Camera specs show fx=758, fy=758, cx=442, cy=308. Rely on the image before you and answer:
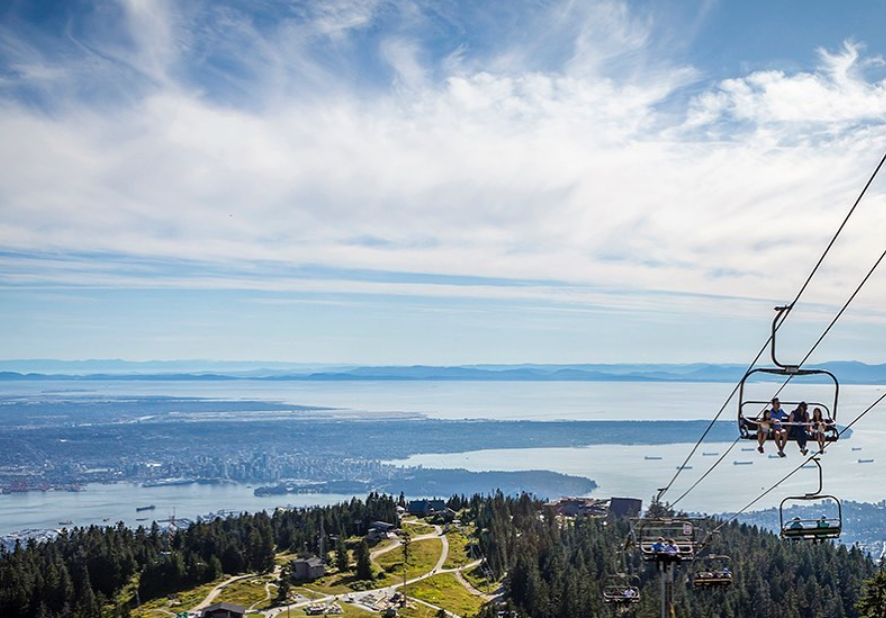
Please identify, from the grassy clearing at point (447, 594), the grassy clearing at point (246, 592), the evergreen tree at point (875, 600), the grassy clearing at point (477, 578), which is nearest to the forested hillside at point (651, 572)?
the grassy clearing at point (477, 578)

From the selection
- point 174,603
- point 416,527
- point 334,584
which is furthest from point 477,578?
point 174,603

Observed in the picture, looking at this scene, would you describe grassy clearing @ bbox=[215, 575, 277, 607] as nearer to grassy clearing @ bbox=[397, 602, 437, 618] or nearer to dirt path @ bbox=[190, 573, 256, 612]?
dirt path @ bbox=[190, 573, 256, 612]

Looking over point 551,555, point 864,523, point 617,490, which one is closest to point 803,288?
point 551,555

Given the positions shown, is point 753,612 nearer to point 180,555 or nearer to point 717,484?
point 180,555

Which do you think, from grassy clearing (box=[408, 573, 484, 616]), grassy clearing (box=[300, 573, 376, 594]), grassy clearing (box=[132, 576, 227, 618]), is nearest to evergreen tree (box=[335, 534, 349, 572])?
grassy clearing (box=[300, 573, 376, 594])

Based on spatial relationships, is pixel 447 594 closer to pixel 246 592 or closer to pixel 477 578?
pixel 477 578
